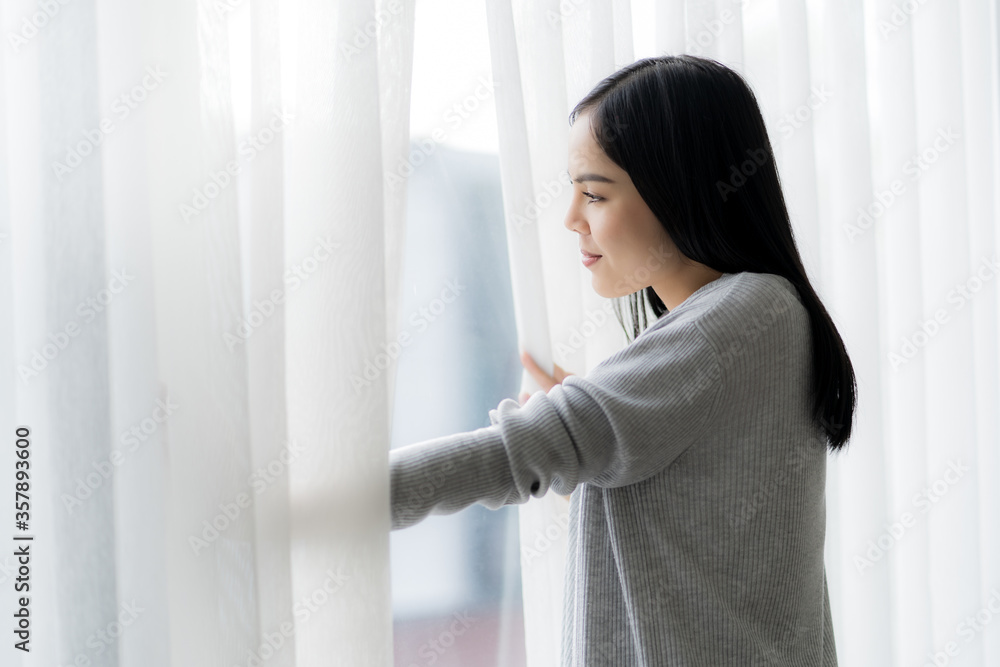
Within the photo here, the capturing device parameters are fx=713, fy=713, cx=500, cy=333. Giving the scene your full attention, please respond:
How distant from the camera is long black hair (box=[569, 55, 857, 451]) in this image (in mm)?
675

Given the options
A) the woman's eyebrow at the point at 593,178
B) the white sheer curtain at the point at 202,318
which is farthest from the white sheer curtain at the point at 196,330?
the woman's eyebrow at the point at 593,178

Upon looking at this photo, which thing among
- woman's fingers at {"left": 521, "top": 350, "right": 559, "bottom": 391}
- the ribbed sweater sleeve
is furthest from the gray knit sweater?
woman's fingers at {"left": 521, "top": 350, "right": 559, "bottom": 391}

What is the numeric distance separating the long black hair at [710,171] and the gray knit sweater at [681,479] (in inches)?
1.3

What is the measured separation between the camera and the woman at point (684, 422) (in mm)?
563

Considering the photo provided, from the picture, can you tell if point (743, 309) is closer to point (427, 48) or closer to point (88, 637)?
point (427, 48)

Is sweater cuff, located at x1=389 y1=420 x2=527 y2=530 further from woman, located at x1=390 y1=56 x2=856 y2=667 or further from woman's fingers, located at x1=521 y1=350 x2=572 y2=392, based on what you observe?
woman's fingers, located at x1=521 y1=350 x2=572 y2=392

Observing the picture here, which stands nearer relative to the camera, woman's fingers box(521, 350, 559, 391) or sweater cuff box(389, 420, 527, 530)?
sweater cuff box(389, 420, 527, 530)

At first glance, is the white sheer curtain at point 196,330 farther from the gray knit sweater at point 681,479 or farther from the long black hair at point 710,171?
the long black hair at point 710,171

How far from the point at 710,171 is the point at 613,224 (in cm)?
10

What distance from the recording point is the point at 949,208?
1.17 m

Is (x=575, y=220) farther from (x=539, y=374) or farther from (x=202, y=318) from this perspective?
(x=202, y=318)

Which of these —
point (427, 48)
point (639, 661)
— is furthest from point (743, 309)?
point (427, 48)

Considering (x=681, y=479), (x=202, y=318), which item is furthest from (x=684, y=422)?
(x=202, y=318)

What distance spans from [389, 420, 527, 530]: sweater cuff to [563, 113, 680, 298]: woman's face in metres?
0.24
